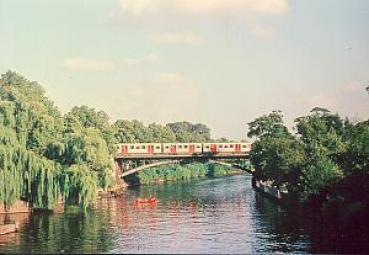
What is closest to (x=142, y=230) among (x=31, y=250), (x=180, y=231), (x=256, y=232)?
(x=180, y=231)

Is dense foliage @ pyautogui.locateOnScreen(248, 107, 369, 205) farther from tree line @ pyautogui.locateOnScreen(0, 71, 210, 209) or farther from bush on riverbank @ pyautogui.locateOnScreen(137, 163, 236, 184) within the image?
bush on riverbank @ pyautogui.locateOnScreen(137, 163, 236, 184)

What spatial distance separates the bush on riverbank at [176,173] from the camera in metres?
112

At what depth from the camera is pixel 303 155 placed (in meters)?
63.8

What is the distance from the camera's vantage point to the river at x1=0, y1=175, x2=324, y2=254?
3972 cm

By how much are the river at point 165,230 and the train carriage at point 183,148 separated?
28.3 metres

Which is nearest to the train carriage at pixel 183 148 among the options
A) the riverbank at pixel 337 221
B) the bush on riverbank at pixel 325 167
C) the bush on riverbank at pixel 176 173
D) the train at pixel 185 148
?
the train at pixel 185 148

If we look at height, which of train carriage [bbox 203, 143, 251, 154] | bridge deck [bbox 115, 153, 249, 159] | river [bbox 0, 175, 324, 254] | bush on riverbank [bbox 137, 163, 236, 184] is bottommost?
river [bbox 0, 175, 324, 254]

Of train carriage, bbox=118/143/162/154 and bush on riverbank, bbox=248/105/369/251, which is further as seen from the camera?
train carriage, bbox=118/143/162/154

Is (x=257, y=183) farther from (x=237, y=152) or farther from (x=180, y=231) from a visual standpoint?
(x=180, y=231)

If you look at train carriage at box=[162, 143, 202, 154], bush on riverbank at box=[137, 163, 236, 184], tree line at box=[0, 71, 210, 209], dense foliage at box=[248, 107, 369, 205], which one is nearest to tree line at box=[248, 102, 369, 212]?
dense foliage at box=[248, 107, 369, 205]

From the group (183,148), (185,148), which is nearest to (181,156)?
(183,148)

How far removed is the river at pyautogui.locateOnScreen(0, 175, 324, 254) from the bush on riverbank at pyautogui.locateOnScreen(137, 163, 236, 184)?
134 ft

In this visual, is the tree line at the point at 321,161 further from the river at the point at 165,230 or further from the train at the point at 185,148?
the train at the point at 185,148

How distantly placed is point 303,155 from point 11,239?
3072cm
